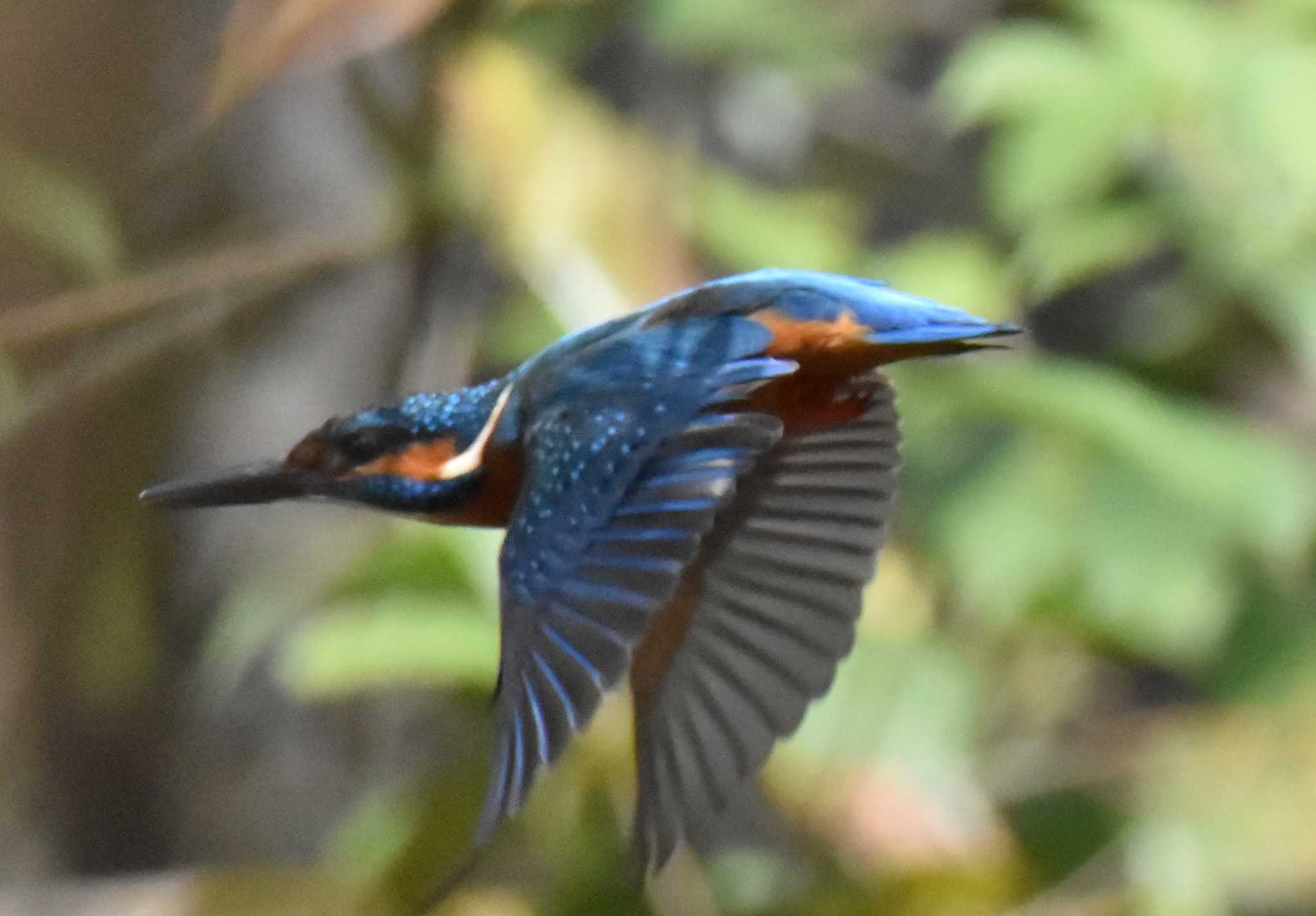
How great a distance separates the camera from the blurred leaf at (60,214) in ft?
1.60

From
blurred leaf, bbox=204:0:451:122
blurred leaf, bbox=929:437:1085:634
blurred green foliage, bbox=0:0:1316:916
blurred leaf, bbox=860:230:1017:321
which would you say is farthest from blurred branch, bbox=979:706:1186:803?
blurred leaf, bbox=204:0:451:122

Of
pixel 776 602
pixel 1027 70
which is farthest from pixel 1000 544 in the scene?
pixel 776 602

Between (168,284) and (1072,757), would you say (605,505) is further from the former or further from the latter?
(1072,757)

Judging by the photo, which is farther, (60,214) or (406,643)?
(406,643)

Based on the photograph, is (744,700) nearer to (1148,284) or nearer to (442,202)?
(442,202)

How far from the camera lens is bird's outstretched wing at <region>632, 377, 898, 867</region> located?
0.49 meters

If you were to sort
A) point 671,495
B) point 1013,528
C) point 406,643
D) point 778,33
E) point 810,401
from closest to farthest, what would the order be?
point 671,495
point 810,401
point 406,643
point 1013,528
point 778,33

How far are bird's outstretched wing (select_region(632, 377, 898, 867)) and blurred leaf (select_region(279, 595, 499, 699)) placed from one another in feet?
1.00

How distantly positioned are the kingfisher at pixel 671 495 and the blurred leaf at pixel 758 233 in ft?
1.51

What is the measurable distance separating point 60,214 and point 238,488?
0.22m

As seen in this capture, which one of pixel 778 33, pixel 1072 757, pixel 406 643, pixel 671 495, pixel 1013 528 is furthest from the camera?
pixel 778 33

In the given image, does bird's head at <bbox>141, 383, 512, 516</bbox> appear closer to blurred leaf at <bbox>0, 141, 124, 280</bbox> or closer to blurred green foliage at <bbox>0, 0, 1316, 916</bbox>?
blurred leaf at <bbox>0, 141, 124, 280</bbox>

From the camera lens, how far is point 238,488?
15.8 inches

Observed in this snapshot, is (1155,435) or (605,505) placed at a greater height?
(605,505)
